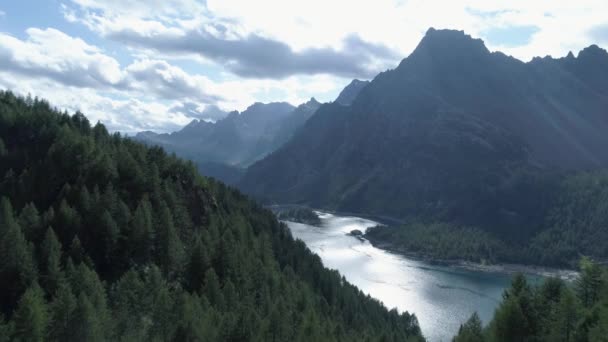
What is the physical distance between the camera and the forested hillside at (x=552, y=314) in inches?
1794

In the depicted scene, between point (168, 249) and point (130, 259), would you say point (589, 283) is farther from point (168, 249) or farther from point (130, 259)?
point (130, 259)

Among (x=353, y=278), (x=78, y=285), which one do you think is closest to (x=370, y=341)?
(x=78, y=285)

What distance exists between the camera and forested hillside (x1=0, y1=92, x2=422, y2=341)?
52.6m

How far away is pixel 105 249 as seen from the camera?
72.1 metres

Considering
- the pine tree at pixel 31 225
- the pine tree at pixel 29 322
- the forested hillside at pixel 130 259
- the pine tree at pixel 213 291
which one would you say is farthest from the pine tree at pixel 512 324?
the pine tree at pixel 31 225

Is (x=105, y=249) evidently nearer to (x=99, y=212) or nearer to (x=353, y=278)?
(x=99, y=212)

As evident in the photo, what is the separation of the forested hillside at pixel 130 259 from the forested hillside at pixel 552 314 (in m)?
19.0

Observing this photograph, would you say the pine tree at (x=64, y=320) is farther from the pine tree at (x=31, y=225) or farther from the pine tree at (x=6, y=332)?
the pine tree at (x=31, y=225)

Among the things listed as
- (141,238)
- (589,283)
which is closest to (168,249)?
(141,238)

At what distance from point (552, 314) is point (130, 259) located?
48.6m

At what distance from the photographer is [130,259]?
7294 centimetres

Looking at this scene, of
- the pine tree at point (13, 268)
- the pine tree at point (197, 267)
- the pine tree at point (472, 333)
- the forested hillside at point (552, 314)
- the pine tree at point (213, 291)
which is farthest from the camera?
the pine tree at point (197, 267)

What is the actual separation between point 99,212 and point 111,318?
23990 mm

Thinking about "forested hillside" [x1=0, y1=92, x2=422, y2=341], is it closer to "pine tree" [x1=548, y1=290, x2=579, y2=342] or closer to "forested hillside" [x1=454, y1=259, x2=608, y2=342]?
"forested hillside" [x1=454, y1=259, x2=608, y2=342]
